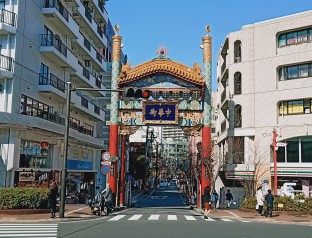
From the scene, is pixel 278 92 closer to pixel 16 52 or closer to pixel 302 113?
pixel 302 113

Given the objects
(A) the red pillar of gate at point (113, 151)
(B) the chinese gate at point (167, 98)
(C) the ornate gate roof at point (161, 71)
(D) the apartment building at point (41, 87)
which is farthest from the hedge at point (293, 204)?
→ (D) the apartment building at point (41, 87)

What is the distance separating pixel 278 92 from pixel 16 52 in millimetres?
23332

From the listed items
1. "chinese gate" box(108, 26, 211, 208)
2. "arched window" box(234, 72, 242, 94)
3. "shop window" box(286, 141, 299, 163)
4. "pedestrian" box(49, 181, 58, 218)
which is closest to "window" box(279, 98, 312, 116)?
"shop window" box(286, 141, 299, 163)

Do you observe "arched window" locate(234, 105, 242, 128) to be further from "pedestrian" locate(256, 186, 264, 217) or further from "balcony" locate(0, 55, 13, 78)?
"balcony" locate(0, 55, 13, 78)

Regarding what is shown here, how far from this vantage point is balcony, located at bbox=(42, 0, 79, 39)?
3384 centimetres

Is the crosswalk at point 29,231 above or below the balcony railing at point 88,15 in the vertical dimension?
below

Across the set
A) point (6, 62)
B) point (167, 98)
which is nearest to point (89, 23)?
point (6, 62)

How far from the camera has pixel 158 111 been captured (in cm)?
3083

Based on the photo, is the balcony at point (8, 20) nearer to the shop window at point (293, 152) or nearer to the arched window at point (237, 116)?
the arched window at point (237, 116)

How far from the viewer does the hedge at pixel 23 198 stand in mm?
20547

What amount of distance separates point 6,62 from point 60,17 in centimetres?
872

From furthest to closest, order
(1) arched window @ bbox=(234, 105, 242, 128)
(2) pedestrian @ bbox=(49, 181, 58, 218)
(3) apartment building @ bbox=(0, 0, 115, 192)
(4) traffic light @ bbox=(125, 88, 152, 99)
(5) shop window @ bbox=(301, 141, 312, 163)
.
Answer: (1) arched window @ bbox=(234, 105, 242, 128)
(5) shop window @ bbox=(301, 141, 312, 163)
(3) apartment building @ bbox=(0, 0, 115, 192)
(2) pedestrian @ bbox=(49, 181, 58, 218)
(4) traffic light @ bbox=(125, 88, 152, 99)

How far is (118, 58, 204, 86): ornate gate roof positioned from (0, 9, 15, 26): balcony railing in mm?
8870

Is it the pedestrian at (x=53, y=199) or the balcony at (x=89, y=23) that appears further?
the balcony at (x=89, y=23)
